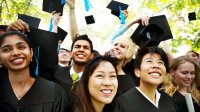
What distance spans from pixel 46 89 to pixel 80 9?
14063 millimetres

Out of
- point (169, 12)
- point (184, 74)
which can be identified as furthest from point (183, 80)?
point (169, 12)

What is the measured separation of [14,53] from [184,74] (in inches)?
85.0

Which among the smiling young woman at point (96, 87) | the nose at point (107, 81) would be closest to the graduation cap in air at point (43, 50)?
the smiling young woman at point (96, 87)

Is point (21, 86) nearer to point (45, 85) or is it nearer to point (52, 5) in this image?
point (45, 85)

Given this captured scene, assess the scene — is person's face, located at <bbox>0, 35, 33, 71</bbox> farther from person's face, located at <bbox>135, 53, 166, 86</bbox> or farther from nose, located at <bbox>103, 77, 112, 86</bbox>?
person's face, located at <bbox>135, 53, 166, 86</bbox>

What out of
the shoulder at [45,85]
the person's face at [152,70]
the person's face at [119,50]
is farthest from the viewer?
the person's face at [119,50]

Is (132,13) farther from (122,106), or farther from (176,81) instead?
(122,106)

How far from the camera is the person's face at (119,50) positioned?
4.02m

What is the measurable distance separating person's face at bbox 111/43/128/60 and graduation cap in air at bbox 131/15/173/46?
242 mm

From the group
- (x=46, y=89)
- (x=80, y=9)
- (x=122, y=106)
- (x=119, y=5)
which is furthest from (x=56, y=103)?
(x=80, y=9)

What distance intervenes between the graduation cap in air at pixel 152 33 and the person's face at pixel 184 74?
481mm

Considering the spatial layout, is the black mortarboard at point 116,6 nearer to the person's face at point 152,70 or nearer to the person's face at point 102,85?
the person's face at point 152,70

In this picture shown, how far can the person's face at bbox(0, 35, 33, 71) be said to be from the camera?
2.72 meters

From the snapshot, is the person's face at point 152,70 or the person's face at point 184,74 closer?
the person's face at point 152,70
